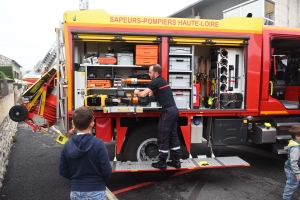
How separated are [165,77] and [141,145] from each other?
1.35 meters

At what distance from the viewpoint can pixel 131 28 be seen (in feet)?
14.8

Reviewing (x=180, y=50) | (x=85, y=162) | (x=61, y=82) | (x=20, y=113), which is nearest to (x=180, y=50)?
(x=180, y=50)

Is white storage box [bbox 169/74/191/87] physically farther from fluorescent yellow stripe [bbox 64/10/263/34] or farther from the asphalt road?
the asphalt road

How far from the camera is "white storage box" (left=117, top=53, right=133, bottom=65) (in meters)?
4.75

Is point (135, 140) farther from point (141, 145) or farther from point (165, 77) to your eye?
point (165, 77)

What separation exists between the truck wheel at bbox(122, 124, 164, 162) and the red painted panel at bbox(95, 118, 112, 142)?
36cm

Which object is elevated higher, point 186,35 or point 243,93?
point 186,35

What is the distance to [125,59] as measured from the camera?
4.77 meters

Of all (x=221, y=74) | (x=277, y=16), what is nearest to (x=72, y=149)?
(x=221, y=74)

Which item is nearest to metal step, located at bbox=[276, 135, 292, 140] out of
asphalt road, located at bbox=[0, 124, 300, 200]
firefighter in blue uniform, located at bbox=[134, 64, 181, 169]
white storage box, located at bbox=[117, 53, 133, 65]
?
asphalt road, located at bbox=[0, 124, 300, 200]

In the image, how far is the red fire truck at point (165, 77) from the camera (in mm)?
4453

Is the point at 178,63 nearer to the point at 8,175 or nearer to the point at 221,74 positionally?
the point at 221,74

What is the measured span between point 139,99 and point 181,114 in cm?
87

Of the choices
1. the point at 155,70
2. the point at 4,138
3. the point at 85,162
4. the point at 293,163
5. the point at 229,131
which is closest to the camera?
the point at 85,162
